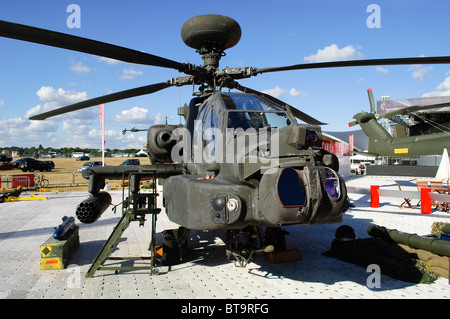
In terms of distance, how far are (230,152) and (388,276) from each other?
3.69 metres

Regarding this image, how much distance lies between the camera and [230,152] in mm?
4621

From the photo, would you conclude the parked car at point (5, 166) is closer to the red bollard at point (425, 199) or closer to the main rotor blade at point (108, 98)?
the main rotor blade at point (108, 98)

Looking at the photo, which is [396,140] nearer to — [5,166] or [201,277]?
[201,277]

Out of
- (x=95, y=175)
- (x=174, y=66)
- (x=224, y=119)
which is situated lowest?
(x=95, y=175)

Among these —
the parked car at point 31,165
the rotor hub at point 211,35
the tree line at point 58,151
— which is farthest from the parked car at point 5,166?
the tree line at point 58,151

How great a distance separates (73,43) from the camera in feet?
13.7

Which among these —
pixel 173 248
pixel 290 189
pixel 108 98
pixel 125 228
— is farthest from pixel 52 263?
pixel 290 189

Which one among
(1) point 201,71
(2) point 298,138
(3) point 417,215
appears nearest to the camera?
(2) point 298,138

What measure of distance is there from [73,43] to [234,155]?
244 cm

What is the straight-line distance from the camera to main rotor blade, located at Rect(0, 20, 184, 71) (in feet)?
12.2

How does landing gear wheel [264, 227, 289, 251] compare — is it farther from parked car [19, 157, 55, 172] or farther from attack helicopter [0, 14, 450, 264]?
parked car [19, 157, 55, 172]

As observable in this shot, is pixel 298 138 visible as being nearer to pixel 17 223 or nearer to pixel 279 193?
pixel 279 193
